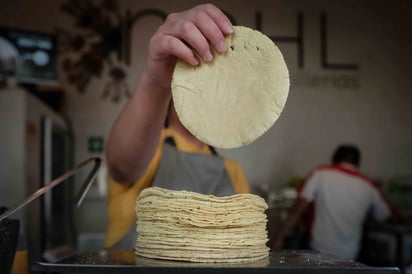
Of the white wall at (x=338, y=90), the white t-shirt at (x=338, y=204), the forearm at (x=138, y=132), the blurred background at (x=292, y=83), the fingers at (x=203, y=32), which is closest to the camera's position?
the fingers at (x=203, y=32)

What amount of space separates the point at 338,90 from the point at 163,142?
3536 mm

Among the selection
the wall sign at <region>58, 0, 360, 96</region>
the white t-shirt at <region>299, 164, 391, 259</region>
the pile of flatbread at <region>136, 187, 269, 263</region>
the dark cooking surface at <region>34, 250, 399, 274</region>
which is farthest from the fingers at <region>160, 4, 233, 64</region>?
the wall sign at <region>58, 0, 360, 96</region>

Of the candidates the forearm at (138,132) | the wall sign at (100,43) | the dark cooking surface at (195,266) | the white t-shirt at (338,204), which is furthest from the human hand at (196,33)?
the wall sign at (100,43)

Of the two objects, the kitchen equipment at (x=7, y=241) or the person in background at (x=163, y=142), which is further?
the person in background at (x=163, y=142)

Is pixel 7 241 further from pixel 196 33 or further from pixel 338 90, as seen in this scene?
pixel 338 90

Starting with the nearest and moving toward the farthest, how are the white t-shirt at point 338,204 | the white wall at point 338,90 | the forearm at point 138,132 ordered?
1. the forearm at point 138,132
2. the white t-shirt at point 338,204
3. the white wall at point 338,90

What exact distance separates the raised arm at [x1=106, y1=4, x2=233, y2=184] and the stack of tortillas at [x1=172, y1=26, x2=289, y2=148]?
30 millimetres

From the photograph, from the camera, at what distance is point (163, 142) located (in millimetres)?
1692

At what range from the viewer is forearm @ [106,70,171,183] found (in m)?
1.32

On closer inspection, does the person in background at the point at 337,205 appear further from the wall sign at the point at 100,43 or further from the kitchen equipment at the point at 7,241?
the kitchen equipment at the point at 7,241

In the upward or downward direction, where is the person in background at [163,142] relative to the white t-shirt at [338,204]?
upward

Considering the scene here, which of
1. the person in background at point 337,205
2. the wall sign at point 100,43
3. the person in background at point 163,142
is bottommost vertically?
the person in background at point 337,205

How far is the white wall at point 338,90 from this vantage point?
486 centimetres

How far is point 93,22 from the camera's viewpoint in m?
4.67
